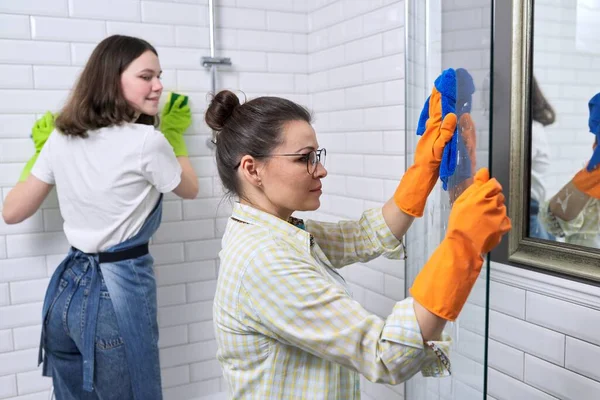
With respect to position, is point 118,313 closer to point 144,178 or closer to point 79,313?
point 79,313

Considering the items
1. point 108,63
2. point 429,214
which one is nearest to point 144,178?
point 108,63

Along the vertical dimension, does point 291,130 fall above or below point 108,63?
below

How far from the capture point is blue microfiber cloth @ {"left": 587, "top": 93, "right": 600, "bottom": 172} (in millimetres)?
1116

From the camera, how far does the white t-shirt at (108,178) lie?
5.23ft

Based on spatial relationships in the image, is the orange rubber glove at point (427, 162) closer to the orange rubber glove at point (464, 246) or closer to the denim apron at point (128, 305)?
the orange rubber glove at point (464, 246)

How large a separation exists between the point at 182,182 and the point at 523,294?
107 cm

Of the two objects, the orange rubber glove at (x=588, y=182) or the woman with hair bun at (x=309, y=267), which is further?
the orange rubber glove at (x=588, y=182)

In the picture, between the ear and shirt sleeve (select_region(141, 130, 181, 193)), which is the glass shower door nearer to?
the ear

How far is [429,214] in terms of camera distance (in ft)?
3.14

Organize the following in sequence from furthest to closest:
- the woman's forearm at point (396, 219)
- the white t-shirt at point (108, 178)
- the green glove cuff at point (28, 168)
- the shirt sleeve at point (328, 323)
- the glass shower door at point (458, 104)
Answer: the green glove cuff at point (28, 168)
the white t-shirt at point (108, 178)
the woman's forearm at point (396, 219)
the shirt sleeve at point (328, 323)
the glass shower door at point (458, 104)

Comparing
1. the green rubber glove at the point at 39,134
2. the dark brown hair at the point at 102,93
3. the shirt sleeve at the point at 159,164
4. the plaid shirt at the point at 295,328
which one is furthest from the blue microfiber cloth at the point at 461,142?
the green rubber glove at the point at 39,134

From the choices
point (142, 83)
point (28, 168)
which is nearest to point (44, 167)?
point (28, 168)

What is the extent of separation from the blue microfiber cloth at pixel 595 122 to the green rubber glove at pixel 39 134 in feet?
5.25

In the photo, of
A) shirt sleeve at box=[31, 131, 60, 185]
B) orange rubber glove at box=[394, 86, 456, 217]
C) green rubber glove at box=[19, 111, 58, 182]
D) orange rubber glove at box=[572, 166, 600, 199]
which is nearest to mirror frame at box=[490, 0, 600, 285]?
orange rubber glove at box=[572, 166, 600, 199]
